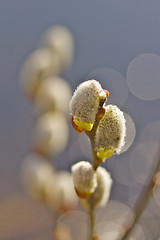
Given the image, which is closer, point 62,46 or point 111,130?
point 111,130

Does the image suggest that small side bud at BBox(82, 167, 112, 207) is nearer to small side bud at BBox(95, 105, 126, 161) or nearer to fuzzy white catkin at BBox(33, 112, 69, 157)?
small side bud at BBox(95, 105, 126, 161)

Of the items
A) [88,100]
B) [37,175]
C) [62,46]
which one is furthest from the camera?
[62,46]

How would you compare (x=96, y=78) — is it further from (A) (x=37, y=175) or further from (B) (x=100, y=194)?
(B) (x=100, y=194)

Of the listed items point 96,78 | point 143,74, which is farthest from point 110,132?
point 143,74

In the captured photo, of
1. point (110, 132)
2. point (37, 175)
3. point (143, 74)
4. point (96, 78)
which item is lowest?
point (143, 74)

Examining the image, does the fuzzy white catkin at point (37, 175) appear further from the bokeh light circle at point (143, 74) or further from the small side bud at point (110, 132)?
the bokeh light circle at point (143, 74)

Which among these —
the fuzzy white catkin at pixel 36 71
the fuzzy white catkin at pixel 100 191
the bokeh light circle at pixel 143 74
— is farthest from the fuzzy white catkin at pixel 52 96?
the bokeh light circle at pixel 143 74

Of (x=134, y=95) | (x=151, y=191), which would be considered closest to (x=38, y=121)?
(x=151, y=191)
